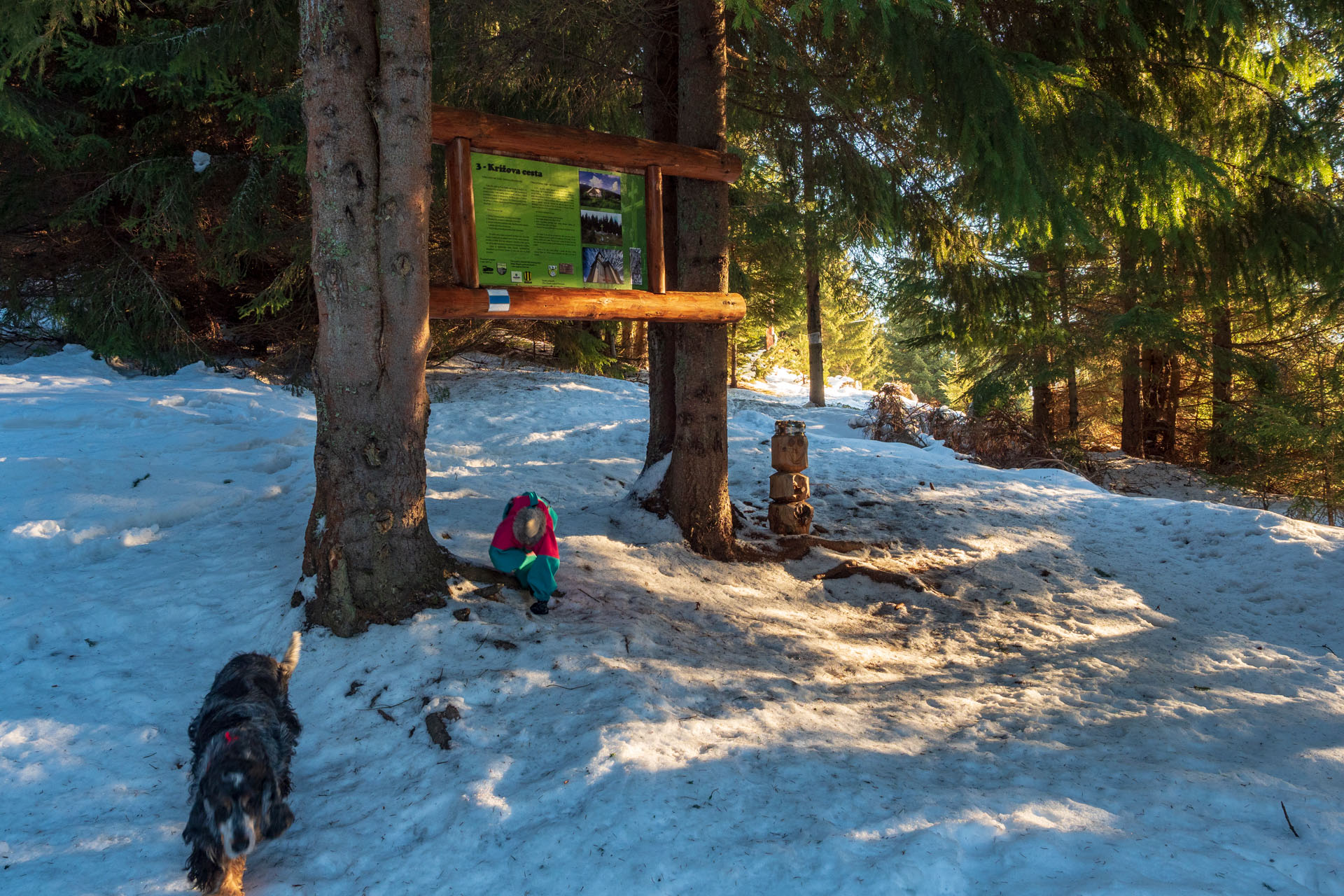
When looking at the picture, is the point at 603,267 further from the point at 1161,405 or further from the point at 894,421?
the point at 1161,405

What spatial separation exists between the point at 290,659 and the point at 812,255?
13.0m

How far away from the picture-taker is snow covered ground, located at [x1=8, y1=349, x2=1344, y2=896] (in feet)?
8.66

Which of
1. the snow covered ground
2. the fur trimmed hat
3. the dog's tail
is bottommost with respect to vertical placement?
the snow covered ground

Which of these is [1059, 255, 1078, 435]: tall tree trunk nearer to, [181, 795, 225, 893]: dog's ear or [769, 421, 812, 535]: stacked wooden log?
[769, 421, 812, 535]: stacked wooden log

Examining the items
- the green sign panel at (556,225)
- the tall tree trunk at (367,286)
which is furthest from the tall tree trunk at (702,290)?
the tall tree trunk at (367,286)

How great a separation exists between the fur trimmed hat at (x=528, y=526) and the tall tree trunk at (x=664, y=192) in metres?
2.39

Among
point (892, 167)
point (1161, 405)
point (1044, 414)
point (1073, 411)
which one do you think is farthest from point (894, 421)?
point (892, 167)

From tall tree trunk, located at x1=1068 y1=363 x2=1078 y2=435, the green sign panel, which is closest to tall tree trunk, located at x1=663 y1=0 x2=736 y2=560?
the green sign panel

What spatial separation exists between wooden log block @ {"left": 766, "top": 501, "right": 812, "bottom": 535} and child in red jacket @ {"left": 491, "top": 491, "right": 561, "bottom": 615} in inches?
125

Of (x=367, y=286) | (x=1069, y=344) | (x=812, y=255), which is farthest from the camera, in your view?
(x=812, y=255)

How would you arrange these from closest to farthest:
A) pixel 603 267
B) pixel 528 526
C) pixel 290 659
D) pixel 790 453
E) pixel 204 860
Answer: pixel 204 860 < pixel 290 659 < pixel 528 526 < pixel 603 267 < pixel 790 453

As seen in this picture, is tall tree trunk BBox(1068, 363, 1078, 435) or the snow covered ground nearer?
the snow covered ground

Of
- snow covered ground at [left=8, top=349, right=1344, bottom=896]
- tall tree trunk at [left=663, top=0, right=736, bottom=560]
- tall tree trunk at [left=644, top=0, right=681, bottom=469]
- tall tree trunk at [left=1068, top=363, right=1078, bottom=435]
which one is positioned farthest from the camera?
tall tree trunk at [left=1068, top=363, right=1078, bottom=435]

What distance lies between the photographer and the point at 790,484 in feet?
23.5
